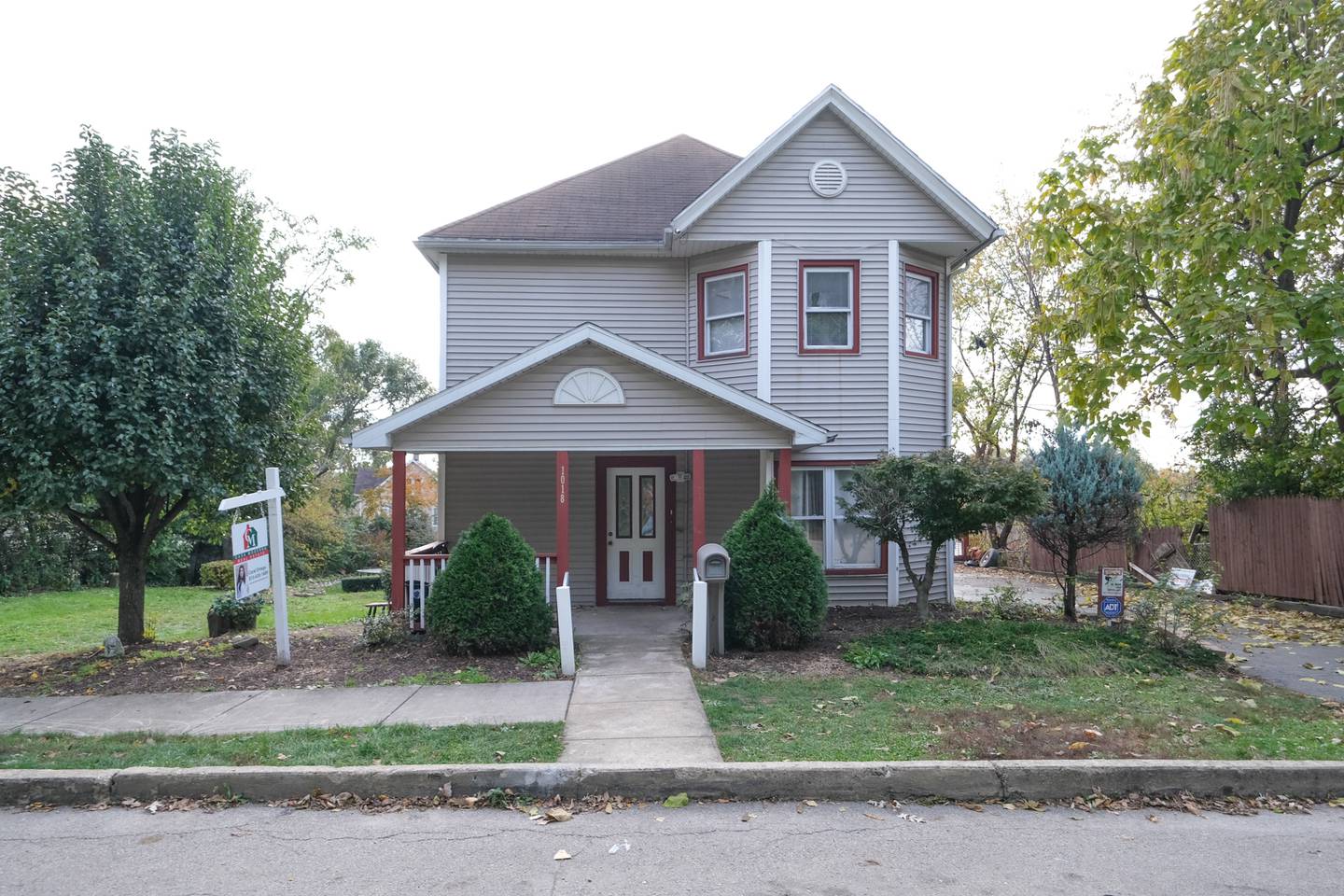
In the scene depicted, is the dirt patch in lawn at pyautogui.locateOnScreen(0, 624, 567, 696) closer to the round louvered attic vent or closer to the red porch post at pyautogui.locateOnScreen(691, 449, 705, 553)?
the red porch post at pyautogui.locateOnScreen(691, 449, 705, 553)

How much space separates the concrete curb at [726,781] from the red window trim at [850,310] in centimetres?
816

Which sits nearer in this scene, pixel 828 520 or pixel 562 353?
pixel 562 353

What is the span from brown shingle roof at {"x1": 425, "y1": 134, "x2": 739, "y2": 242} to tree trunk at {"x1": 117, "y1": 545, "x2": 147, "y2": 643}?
612 cm

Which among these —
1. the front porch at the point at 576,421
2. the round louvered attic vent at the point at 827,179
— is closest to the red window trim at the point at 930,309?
the round louvered attic vent at the point at 827,179

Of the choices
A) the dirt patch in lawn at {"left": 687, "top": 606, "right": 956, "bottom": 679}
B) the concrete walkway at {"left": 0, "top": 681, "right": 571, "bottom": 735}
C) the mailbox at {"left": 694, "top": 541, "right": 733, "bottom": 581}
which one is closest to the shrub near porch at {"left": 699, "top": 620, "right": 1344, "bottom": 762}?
the dirt patch in lawn at {"left": 687, "top": 606, "right": 956, "bottom": 679}

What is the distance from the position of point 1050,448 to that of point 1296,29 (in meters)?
6.06

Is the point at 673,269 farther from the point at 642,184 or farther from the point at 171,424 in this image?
the point at 171,424

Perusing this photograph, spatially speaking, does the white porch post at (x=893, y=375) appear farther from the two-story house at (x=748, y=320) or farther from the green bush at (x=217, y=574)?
the green bush at (x=217, y=574)

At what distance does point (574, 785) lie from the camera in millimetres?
5363

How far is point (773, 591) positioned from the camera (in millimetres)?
9344

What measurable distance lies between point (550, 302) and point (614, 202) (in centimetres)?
247

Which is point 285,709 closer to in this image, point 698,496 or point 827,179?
point 698,496

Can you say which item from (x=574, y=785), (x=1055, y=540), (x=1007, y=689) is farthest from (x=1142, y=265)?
(x=574, y=785)

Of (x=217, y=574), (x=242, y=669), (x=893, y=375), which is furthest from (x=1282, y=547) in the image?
(x=217, y=574)
